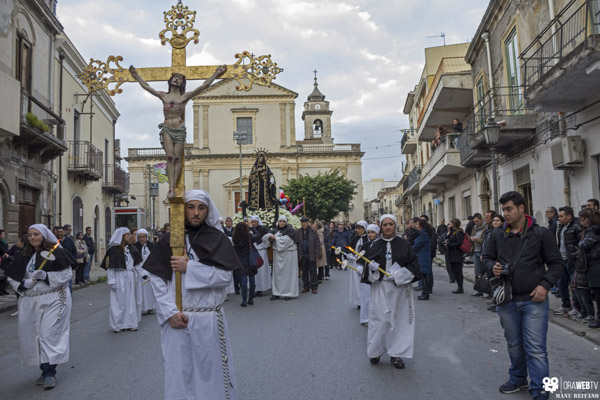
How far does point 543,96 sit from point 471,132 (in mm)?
6536

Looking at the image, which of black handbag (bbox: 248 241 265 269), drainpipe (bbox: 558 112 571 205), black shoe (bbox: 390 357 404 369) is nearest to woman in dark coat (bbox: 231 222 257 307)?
black handbag (bbox: 248 241 265 269)

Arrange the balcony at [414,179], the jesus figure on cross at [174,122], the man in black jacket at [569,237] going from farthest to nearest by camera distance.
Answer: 1. the balcony at [414,179]
2. the man in black jacket at [569,237]
3. the jesus figure on cross at [174,122]

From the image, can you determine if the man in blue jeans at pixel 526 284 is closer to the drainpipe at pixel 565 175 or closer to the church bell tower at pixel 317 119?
the drainpipe at pixel 565 175

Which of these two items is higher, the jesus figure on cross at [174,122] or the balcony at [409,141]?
the balcony at [409,141]

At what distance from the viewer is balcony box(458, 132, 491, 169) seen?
16172 mm

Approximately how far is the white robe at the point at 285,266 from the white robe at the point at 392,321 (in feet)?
18.1

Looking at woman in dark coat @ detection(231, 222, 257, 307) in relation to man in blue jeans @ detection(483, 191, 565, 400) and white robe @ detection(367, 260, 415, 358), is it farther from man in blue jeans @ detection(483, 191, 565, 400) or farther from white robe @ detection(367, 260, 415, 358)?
man in blue jeans @ detection(483, 191, 565, 400)

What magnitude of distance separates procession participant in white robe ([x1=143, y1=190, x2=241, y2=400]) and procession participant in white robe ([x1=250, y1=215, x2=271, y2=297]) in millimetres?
7708

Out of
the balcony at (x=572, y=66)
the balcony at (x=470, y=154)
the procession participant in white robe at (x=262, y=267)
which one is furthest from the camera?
the balcony at (x=470, y=154)

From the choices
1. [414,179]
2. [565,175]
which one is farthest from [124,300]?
[414,179]

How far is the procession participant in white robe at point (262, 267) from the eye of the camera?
1149 centimetres

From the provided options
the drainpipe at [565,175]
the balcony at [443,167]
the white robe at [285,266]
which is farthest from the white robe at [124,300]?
the balcony at [443,167]

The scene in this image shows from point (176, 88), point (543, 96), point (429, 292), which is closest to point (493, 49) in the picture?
point (543, 96)

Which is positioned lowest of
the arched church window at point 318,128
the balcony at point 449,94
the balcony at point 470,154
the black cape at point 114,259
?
the black cape at point 114,259
